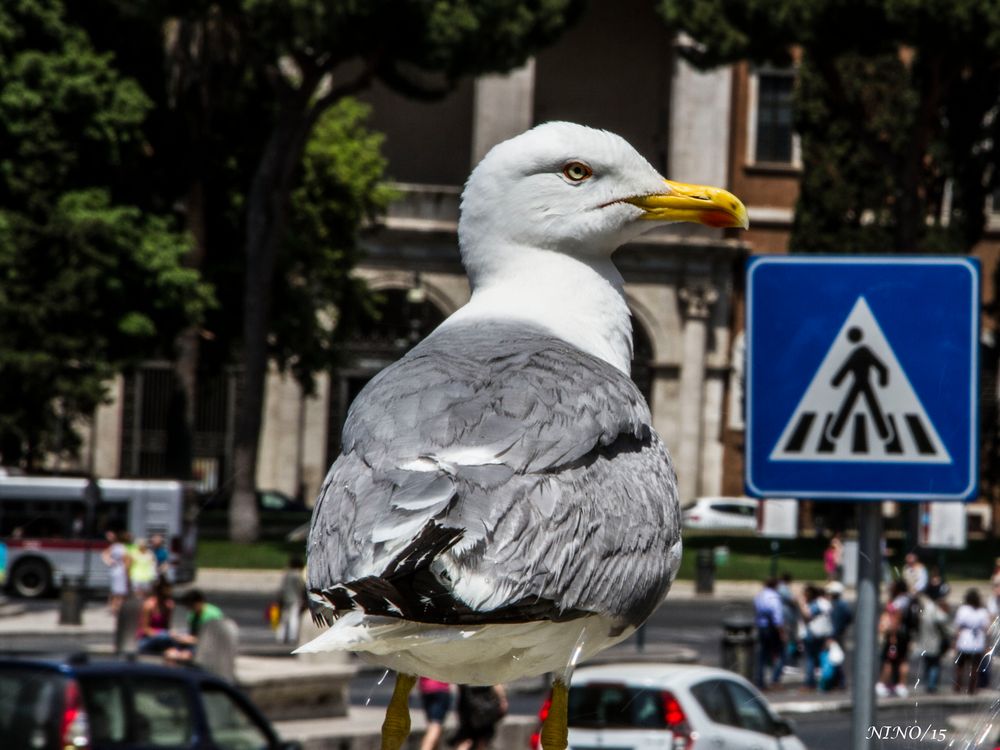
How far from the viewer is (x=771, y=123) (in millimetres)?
52031

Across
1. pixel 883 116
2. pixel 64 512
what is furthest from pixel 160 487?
pixel 883 116

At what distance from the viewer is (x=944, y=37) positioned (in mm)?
30703

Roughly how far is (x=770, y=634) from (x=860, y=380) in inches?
585

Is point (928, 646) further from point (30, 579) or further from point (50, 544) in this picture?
point (50, 544)

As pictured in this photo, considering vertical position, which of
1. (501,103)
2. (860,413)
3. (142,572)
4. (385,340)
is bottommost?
(142,572)

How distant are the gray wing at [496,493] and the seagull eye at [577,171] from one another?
23cm

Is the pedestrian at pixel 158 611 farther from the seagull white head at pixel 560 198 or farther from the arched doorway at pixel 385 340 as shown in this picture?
the arched doorway at pixel 385 340

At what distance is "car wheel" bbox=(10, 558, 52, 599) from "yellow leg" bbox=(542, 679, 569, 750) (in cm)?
2892

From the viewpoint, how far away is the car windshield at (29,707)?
394 inches

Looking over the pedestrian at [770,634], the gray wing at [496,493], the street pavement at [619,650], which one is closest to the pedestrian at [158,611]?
the street pavement at [619,650]

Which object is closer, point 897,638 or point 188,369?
point 897,638

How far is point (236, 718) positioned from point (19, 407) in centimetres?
2074

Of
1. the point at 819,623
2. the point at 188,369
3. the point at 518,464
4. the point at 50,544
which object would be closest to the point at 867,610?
the point at 518,464

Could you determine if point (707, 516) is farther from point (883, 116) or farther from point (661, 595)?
point (661, 595)
